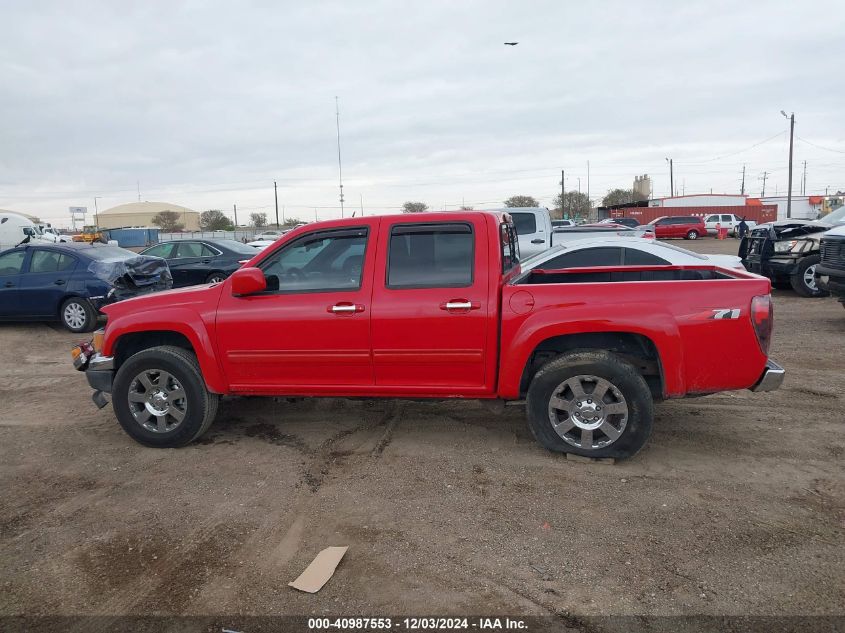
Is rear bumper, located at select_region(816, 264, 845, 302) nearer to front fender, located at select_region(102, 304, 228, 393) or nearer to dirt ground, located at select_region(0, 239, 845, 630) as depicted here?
dirt ground, located at select_region(0, 239, 845, 630)

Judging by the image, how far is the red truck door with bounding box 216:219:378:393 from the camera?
14.7ft

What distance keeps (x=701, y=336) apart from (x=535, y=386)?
3.76 ft

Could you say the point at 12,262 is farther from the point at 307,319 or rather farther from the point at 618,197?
the point at 618,197

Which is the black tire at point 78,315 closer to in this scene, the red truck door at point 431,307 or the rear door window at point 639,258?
the red truck door at point 431,307

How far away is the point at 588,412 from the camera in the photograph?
427cm

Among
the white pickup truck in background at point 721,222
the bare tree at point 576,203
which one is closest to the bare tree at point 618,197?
the bare tree at point 576,203

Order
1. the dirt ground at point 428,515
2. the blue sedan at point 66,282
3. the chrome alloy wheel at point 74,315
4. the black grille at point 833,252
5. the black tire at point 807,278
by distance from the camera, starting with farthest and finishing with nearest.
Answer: the black tire at point 807,278 → the chrome alloy wheel at point 74,315 → the blue sedan at point 66,282 → the black grille at point 833,252 → the dirt ground at point 428,515

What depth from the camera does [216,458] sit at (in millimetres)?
4688

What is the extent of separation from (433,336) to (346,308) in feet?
2.18

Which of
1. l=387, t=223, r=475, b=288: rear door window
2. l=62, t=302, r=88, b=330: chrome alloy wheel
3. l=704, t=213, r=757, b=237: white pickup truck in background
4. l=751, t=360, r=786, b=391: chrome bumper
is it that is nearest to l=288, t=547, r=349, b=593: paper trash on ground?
l=387, t=223, r=475, b=288: rear door window

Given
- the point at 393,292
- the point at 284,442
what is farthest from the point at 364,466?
the point at 393,292

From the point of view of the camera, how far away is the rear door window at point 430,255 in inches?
175

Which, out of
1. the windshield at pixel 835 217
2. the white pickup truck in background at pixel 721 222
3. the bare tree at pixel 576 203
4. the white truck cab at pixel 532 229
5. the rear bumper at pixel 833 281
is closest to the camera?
the rear bumper at pixel 833 281

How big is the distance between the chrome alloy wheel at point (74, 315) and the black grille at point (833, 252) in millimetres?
11581
